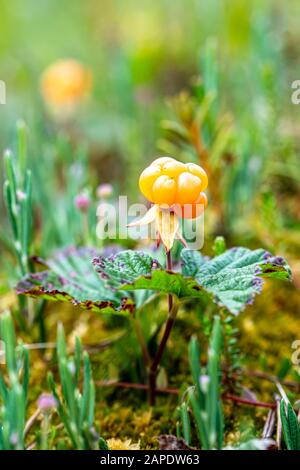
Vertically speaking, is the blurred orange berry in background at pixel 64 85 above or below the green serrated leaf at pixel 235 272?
above

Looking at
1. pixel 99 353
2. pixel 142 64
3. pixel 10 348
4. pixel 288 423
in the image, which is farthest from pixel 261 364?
pixel 142 64

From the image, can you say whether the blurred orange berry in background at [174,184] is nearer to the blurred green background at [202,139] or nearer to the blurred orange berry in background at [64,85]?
the blurred green background at [202,139]

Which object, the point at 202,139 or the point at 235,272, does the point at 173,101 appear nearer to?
the point at 202,139

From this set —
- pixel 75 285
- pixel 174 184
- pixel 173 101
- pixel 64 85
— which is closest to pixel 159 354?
pixel 75 285

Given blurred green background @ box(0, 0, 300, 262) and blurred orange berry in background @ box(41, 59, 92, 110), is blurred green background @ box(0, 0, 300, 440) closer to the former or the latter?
blurred green background @ box(0, 0, 300, 262)

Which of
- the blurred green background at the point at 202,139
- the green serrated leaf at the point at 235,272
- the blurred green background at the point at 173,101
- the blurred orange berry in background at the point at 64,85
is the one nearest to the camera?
the green serrated leaf at the point at 235,272

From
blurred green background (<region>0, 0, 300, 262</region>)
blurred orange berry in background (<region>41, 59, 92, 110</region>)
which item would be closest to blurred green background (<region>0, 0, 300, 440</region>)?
blurred green background (<region>0, 0, 300, 262</region>)

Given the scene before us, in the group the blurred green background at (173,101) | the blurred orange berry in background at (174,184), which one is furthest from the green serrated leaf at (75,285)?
the blurred green background at (173,101)

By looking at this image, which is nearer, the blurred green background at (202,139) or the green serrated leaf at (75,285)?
the green serrated leaf at (75,285)
